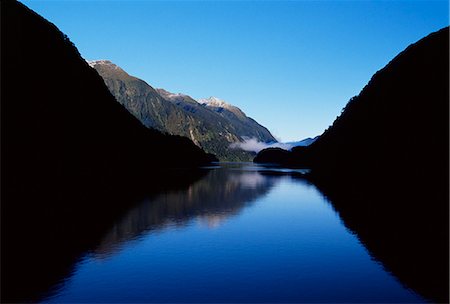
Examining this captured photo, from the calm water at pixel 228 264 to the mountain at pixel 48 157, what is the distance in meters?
4.57

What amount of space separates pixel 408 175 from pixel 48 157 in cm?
10697

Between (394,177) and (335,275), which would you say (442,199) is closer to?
(394,177)

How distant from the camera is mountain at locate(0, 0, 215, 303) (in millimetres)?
43719

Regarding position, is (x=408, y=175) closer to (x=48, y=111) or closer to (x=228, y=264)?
(x=228, y=264)

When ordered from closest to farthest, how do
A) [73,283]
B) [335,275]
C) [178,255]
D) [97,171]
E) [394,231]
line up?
[73,283], [335,275], [178,255], [394,231], [97,171]

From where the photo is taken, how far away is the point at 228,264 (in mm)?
40000

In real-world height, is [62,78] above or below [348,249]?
above

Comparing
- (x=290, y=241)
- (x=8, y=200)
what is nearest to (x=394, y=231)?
(x=290, y=241)

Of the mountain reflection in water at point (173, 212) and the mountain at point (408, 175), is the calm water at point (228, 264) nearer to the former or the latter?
the mountain reflection in water at point (173, 212)

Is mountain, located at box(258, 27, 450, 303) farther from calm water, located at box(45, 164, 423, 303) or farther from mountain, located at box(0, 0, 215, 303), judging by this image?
mountain, located at box(0, 0, 215, 303)

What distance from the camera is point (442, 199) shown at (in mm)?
80750

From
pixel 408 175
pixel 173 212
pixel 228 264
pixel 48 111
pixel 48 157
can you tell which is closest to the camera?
pixel 228 264

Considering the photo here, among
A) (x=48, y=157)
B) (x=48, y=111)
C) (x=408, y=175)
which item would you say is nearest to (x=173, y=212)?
(x=48, y=157)

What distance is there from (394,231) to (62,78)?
135m
